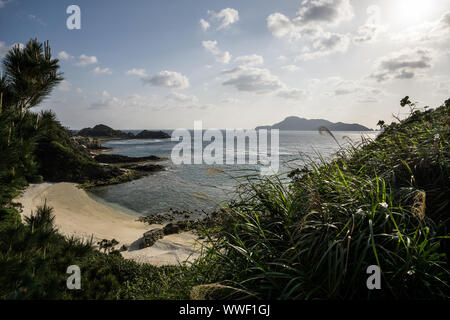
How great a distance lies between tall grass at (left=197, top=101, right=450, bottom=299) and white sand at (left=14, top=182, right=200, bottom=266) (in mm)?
6123

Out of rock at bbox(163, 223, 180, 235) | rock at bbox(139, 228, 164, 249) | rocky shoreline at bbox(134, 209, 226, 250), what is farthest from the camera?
rock at bbox(163, 223, 180, 235)

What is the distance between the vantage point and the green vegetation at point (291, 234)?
6.31 ft

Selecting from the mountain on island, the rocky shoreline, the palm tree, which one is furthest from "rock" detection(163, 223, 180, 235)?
the mountain on island

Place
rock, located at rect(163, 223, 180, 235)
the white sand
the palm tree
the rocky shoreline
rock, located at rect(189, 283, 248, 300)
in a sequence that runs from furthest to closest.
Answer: rock, located at rect(163, 223, 180, 235) → the rocky shoreline → the white sand → the palm tree → rock, located at rect(189, 283, 248, 300)

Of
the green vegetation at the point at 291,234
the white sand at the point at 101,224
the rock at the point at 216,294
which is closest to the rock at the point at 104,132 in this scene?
the white sand at the point at 101,224

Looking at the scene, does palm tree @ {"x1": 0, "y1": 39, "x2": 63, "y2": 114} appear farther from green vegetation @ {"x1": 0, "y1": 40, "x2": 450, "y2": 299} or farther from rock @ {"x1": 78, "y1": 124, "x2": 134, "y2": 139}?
rock @ {"x1": 78, "y1": 124, "x2": 134, "y2": 139}

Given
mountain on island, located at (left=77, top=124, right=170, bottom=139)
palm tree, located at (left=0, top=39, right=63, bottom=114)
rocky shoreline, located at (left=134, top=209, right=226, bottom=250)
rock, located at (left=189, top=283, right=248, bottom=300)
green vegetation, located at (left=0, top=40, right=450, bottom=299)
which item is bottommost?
rocky shoreline, located at (left=134, top=209, right=226, bottom=250)

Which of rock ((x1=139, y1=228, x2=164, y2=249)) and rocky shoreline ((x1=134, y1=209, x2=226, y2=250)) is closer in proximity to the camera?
rock ((x1=139, y1=228, x2=164, y2=249))

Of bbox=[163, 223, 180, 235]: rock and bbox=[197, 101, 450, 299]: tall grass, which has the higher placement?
bbox=[197, 101, 450, 299]: tall grass

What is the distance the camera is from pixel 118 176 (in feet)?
105

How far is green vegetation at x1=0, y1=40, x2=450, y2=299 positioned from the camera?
1.92m

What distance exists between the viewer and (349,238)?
1860 mm
